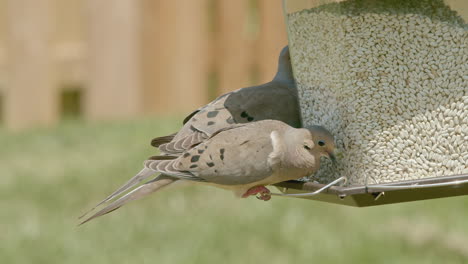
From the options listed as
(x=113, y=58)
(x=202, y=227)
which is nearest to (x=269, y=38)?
(x=113, y=58)

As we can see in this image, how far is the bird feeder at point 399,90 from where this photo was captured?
2.66 meters

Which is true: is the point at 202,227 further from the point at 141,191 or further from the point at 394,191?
the point at 394,191

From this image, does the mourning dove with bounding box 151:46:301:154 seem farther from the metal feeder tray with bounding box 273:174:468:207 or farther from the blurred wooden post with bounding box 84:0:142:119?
the blurred wooden post with bounding box 84:0:142:119

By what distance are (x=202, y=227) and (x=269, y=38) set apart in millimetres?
3328

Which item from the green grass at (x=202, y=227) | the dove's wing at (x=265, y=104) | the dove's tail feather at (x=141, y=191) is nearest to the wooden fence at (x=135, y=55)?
the green grass at (x=202, y=227)

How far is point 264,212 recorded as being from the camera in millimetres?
5734

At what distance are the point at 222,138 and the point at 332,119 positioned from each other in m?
0.39

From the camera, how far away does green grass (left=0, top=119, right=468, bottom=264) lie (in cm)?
516

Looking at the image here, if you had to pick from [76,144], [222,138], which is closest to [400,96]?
[222,138]

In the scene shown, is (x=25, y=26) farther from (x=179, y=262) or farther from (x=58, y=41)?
(x=179, y=262)

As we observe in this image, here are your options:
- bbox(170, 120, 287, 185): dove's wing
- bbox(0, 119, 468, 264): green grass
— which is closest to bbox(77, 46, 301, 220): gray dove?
bbox(170, 120, 287, 185): dove's wing

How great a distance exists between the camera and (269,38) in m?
8.41

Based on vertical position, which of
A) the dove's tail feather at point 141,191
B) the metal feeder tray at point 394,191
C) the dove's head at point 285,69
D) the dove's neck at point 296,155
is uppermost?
the dove's head at point 285,69

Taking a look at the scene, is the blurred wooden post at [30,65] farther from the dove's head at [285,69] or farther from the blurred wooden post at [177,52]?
the dove's head at [285,69]
